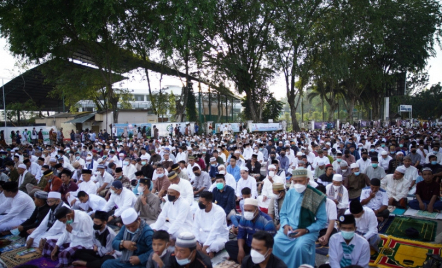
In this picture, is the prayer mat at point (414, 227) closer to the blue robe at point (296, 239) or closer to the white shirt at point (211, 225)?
the blue robe at point (296, 239)

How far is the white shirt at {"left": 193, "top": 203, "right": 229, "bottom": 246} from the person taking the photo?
165 inches

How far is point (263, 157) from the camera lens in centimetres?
1062

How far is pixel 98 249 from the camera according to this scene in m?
4.14

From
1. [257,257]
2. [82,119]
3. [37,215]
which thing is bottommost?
[37,215]

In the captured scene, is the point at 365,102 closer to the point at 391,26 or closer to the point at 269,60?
the point at 391,26

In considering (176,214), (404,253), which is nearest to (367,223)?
(404,253)

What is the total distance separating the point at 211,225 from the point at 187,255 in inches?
61.2

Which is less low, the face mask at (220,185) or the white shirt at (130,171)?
the face mask at (220,185)

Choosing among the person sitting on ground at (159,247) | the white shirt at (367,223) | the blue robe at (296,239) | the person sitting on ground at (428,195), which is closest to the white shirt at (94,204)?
the person sitting on ground at (159,247)

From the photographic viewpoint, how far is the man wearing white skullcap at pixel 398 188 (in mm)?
6309

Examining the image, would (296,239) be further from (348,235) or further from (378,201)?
(378,201)

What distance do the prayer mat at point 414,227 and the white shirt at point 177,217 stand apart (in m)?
3.34

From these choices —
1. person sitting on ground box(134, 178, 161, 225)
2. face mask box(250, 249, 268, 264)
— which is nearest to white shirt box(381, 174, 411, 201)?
person sitting on ground box(134, 178, 161, 225)

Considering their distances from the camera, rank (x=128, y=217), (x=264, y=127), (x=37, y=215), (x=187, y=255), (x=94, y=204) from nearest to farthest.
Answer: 1. (x=187, y=255)
2. (x=128, y=217)
3. (x=37, y=215)
4. (x=94, y=204)
5. (x=264, y=127)
